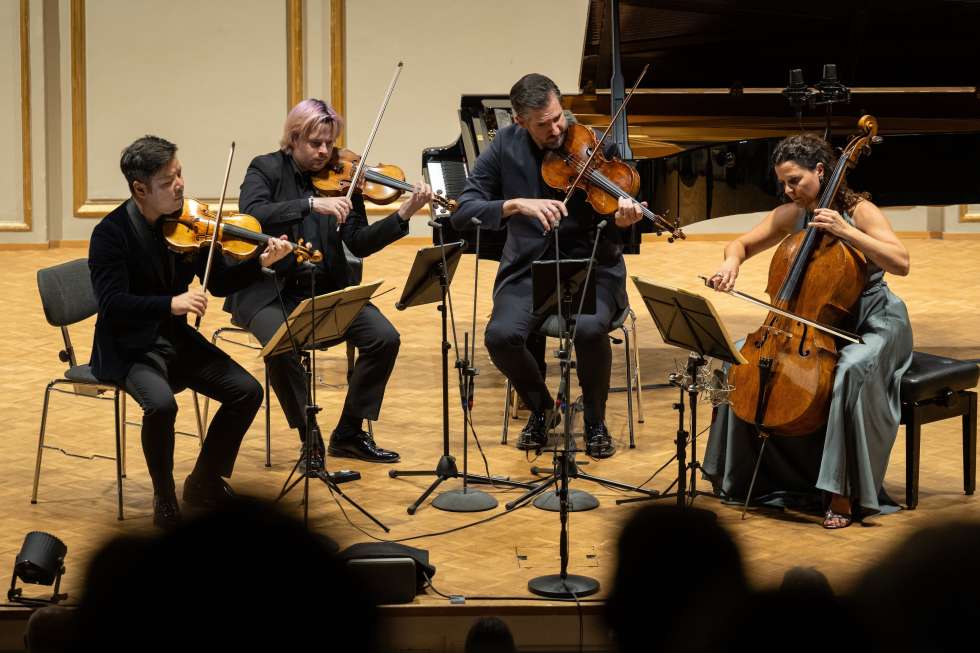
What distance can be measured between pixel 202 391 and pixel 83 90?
225 inches

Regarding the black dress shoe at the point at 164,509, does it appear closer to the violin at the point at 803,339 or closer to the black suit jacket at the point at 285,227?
the black suit jacket at the point at 285,227

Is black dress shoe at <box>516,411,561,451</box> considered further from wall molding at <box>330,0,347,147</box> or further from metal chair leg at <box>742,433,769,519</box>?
wall molding at <box>330,0,347,147</box>

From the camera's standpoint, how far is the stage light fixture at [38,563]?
3295mm

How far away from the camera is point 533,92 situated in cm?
483

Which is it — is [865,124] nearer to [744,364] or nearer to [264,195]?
[744,364]

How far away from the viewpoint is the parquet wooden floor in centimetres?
395

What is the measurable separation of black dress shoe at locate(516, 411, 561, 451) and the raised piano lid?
1822 mm

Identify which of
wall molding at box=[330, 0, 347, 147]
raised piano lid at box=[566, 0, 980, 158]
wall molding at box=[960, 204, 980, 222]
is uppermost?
wall molding at box=[330, 0, 347, 147]

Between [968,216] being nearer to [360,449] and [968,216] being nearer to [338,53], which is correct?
[338,53]

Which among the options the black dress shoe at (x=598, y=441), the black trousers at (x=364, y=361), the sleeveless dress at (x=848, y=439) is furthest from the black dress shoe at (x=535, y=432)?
the sleeveless dress at (x=848, y=439)

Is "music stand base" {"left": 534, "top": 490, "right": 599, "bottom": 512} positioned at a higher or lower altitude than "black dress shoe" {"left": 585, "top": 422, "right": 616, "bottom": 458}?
lower

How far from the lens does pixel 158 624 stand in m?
1.59

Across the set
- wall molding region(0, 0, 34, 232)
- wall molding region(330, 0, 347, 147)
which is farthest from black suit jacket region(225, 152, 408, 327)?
wall molding region(0, 0, 34, 232)

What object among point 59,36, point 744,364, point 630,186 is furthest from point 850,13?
point 59,36
